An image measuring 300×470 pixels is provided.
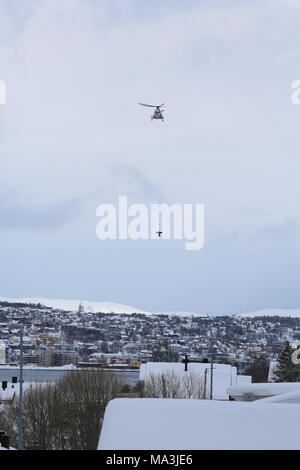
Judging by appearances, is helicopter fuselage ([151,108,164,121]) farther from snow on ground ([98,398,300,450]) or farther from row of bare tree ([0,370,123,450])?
snow on ground ([98,398,300,450])

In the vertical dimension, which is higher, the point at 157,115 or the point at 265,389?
the point at 157,115

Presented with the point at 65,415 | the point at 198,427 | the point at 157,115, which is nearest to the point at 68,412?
the point at 65,415

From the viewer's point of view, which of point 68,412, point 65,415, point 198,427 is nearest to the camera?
point 198,427

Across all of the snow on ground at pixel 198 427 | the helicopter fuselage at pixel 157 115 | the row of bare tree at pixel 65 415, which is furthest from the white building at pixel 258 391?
the helicopter fuselage at pixel 157 115

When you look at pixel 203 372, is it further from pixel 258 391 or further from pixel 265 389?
pixel 265 389

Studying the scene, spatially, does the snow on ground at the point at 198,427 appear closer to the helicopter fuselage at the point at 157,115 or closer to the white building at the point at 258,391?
the white building at the point at 258,391
